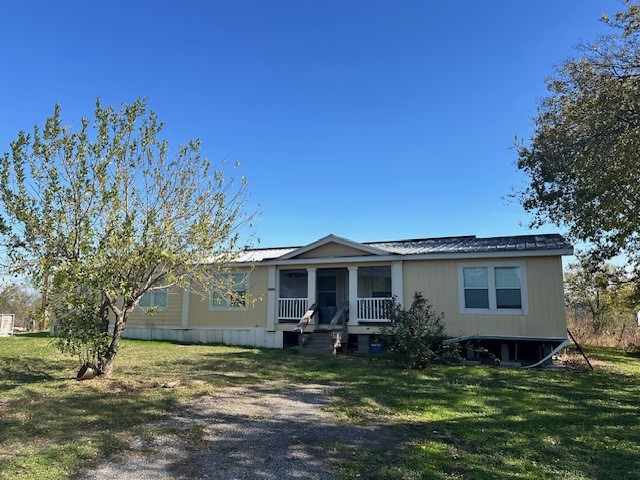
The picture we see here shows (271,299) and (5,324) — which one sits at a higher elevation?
(271,299)

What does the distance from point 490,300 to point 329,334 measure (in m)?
5.15

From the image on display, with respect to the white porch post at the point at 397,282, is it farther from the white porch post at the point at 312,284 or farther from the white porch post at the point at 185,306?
the white porch post at the point at 185,306

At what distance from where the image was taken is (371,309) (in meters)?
14.7

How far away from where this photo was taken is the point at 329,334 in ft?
46.9

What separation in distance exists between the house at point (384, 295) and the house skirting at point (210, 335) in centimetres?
4

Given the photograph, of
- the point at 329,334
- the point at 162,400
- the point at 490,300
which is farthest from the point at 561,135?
the point at 162,400

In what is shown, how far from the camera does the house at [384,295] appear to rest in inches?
497

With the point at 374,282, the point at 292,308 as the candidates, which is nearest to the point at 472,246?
the point at 374,282

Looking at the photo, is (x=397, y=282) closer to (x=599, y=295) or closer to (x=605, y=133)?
(x=605, y=133)

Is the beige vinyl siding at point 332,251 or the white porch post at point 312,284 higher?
the beige vinyl siding at point 332,251

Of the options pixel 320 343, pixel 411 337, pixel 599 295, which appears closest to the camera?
pixel 411 337

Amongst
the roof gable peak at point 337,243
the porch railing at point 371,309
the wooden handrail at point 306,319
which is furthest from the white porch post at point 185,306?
the porch railing at point 371,309

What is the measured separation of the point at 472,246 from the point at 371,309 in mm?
3887

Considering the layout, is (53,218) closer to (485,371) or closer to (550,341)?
(485,371)
